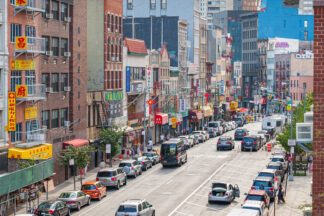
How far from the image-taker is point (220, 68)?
159000 millimetres

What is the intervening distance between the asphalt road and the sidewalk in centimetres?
137

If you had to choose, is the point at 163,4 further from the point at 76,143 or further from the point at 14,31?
the point at 14,31

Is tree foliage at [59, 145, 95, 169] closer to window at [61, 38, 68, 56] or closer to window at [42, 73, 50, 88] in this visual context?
window at [42, 73, 50, 88]

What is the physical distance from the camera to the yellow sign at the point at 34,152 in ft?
165

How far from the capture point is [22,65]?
2060 inches

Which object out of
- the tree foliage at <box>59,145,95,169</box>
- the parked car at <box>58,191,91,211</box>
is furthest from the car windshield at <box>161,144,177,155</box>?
the parked car at <box>58,191,91,211</box>

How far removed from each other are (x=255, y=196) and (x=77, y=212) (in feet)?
41.3

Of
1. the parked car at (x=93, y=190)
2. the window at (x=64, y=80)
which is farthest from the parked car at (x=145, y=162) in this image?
the parked car at (x=93, y=190)

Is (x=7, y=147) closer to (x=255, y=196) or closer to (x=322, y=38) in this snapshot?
(x=255, y=196)

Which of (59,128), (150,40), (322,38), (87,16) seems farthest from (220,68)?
(322,38)

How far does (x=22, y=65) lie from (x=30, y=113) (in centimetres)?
416

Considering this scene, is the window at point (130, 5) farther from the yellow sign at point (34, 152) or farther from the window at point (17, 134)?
the window at point (17, 134)

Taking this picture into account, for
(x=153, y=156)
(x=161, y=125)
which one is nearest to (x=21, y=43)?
(x=153, y=156)

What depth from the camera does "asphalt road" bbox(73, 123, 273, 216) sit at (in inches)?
1875
